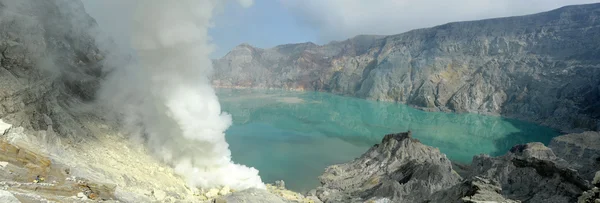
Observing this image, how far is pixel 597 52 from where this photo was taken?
240 ft

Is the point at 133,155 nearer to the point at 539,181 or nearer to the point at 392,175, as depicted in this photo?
the point at 392,175

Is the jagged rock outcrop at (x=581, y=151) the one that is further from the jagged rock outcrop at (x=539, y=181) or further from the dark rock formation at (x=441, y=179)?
the jagged rock outcrop at (x=539, y=181)

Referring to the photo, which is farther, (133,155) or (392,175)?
(392,175)

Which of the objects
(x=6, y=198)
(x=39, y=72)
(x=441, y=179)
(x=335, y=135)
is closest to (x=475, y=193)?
(x=441, y=179)

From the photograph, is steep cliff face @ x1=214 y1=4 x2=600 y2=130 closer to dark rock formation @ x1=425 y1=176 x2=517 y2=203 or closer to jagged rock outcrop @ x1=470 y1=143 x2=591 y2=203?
jagged rock outcrop @ x1=470 y1=143 x2=591 y2=203

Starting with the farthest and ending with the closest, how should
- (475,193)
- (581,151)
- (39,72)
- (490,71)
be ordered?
(490,71) → (581,151) → (39,72) → (475,193)

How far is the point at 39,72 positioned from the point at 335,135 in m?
37.3

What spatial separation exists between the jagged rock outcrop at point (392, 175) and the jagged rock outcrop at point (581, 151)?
8883mm

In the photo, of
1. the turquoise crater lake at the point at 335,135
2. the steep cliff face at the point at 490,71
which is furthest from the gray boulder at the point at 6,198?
the steep cliff face at the point at 490,71

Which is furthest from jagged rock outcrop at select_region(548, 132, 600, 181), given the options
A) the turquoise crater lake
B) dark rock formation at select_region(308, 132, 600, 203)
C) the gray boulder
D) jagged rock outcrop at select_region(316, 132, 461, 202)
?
the gray boulder

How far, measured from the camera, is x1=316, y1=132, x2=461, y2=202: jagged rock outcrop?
22.2m

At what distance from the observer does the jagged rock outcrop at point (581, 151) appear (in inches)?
946

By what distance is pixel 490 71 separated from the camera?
9044 centimetres

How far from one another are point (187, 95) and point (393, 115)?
62.4 m
